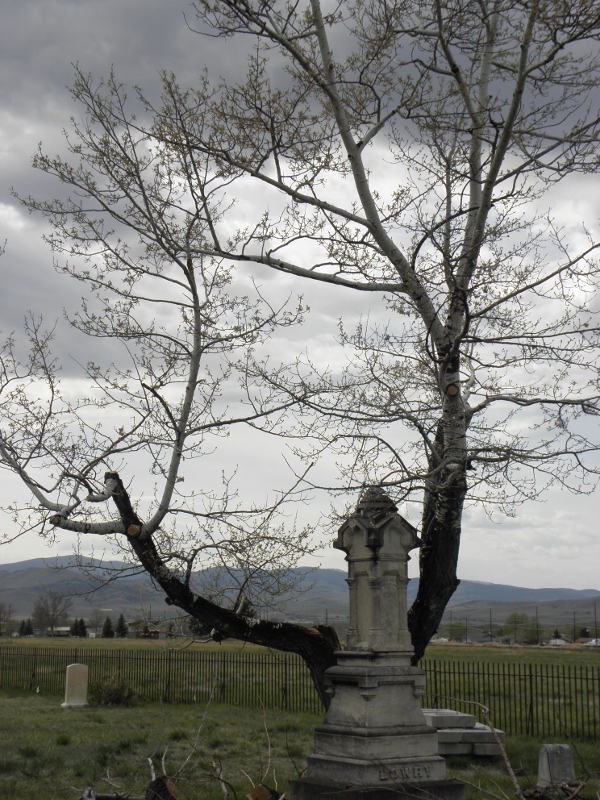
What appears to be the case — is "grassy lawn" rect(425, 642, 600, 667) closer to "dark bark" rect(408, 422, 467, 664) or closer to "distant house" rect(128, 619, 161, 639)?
"dark bark" rect(408, 422, 467, 664)

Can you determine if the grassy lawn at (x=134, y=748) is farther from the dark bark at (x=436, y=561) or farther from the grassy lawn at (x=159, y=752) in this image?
the dark bark at (x=436, y=561)

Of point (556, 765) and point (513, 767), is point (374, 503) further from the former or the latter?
point (513, 767)

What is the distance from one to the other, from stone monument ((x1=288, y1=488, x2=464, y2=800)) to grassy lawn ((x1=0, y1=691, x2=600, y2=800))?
67 cm

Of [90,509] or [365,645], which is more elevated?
[90,509]

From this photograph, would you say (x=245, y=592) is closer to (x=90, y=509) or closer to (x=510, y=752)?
(x=90, y=509)

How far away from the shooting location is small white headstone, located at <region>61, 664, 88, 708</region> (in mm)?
21312

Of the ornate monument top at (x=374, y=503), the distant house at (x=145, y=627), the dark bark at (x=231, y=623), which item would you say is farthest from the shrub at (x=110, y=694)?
the ornate monument top at (x=374, y=503)

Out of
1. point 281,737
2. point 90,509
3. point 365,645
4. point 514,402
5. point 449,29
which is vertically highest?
point 449,29

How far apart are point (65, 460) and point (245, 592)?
109 inches

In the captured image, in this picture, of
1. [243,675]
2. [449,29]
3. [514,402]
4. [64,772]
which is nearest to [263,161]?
[449,29]

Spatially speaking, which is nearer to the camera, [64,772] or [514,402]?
[514,402]

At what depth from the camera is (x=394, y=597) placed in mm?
8906

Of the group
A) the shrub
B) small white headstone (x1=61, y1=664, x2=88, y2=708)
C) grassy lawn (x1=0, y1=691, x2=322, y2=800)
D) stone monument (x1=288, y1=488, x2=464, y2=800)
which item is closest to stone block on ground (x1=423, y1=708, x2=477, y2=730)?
grassy lawn (x1=0, y1=691, x2=322, y2=800)

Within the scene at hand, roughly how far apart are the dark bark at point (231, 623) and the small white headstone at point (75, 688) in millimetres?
12783
